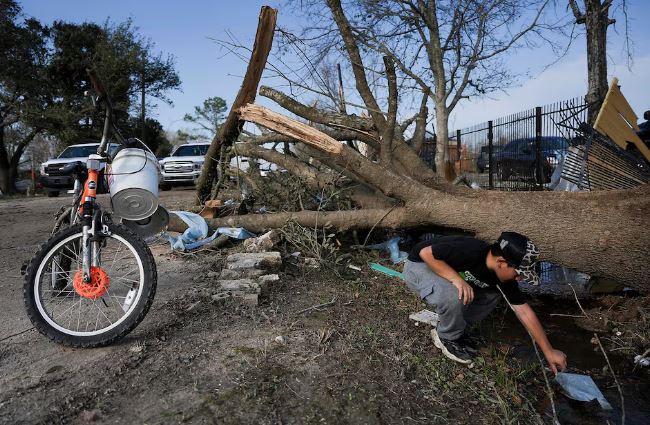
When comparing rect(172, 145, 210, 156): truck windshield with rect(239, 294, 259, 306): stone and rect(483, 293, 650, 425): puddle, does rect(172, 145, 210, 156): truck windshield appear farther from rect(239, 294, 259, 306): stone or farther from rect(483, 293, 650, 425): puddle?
rect(483, 293, 650, 425): puddle

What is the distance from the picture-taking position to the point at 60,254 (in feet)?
9.14

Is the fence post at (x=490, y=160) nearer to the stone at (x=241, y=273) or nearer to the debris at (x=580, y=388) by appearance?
the stone at (x=241, y=273)

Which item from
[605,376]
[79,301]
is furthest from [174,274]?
[605,376]

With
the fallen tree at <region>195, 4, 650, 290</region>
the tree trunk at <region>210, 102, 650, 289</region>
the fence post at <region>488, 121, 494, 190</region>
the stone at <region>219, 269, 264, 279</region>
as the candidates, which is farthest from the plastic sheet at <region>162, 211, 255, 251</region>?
the fence post at <region>488, 121, 494, 190</region>

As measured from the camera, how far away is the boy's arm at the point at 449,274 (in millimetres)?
2904

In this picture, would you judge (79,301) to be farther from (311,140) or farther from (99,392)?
(311,140)

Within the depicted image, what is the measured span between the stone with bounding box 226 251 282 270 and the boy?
4.91 ft

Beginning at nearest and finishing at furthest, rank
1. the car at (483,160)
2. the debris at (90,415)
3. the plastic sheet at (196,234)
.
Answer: the debris at (90,415) → the plastic sheet at (196,234) → the car at (483,160)

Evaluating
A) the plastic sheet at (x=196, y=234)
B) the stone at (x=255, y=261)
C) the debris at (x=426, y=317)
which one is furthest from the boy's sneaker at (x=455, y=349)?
the plastic sheet at (x=196, y=234)

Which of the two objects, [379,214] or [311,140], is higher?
[311,140]

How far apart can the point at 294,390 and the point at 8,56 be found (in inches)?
918

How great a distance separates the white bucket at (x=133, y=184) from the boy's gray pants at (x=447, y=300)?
190 centimetres

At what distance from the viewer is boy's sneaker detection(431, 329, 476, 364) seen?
2.92m

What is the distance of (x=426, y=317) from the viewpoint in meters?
3.58
